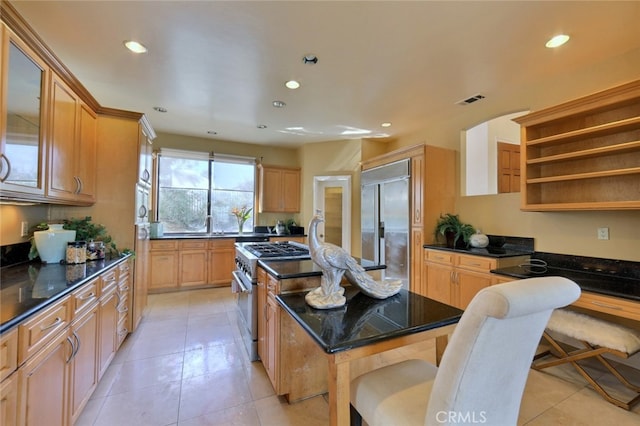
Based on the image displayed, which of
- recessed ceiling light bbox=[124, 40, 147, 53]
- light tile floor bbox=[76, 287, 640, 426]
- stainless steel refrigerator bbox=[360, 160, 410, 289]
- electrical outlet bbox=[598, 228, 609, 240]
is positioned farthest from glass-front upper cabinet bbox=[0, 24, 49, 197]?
electrical outlet bbox=[598, 228, 609, 240]

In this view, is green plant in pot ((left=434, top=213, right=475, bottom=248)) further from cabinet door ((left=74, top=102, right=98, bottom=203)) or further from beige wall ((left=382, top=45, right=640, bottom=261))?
cabinet door ((left=74, top=102, right=98, bottom=203))

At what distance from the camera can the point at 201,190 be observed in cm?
536

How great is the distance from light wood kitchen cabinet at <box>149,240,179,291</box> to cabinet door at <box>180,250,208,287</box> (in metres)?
0.11

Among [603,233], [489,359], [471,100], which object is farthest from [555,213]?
[489,359]

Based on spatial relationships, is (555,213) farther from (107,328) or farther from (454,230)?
(107,328)

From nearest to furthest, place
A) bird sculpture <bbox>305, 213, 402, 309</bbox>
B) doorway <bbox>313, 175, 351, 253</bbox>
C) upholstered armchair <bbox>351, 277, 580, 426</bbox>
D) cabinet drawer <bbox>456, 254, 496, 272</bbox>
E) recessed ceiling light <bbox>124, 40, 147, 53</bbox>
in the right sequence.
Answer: upholstered armchair <bbox>351, 277, 580, 426</bbox> < bird sculpture <bbox>305, 213, 402, 309</bbox> < recessed ceiling light <bbox>124, 40, 147, 53</bbox> < cabinet drawer <bbox>456, 254, 496, 272</bbox> < doorway <bbox>313, 175, 351, 253</bbox>

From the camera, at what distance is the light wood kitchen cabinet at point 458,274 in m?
2.80

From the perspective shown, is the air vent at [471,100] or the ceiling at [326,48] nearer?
the ceiling at [326,48]

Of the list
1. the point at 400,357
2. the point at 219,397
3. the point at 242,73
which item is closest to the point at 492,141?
the point at 400,357

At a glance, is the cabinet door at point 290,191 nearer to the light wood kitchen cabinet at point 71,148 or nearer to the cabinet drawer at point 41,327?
the light wood kitchen cabinet at point 71,148

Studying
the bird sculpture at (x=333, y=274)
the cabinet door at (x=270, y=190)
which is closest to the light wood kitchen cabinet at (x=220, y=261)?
the cabinet door at (x=270, y=190)

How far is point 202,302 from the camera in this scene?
402 cm

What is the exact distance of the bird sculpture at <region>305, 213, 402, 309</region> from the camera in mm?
1462

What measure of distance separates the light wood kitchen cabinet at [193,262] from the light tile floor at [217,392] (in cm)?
171
